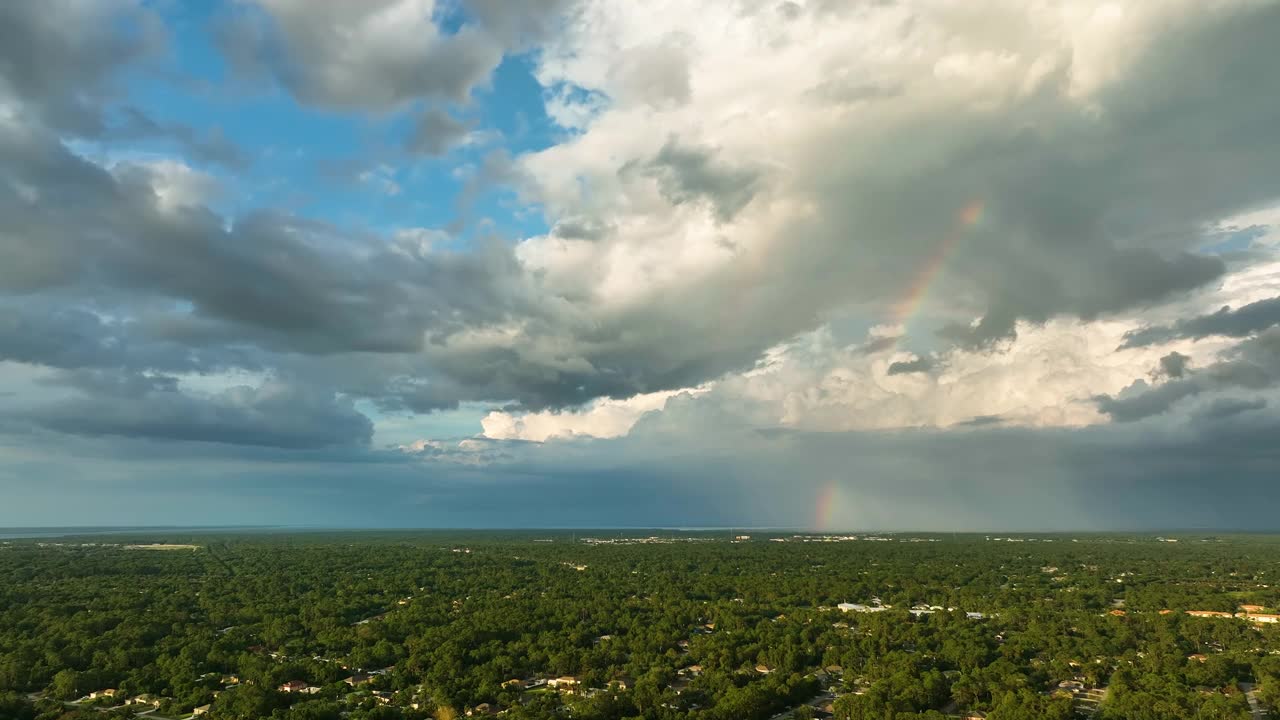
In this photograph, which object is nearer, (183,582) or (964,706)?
(964,706)

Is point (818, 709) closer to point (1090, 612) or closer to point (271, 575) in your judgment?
point (1090, 612)

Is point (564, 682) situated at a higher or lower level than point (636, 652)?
lower

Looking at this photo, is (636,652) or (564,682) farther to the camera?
(636,652)

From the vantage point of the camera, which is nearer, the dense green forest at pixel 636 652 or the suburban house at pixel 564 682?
the dense green forest at pixel 636 652

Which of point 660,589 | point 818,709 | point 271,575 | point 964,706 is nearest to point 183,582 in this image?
point 271,575

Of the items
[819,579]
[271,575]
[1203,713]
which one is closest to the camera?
[1203,713]

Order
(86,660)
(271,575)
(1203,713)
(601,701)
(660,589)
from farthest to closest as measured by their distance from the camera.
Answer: (271,575)
(660,589)
(86,660)
(601,701)
(1203,713)

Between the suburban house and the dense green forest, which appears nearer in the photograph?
the dense green forest
